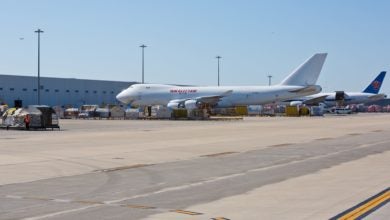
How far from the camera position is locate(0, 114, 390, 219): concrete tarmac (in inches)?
415

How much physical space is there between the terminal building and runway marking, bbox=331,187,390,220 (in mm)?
86690

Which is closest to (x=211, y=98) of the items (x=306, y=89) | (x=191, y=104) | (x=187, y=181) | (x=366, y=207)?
(x=191, y=104)

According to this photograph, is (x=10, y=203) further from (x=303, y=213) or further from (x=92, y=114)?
(x=92, y=114)

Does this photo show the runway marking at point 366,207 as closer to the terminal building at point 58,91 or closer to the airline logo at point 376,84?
the terminal building at point 58,91

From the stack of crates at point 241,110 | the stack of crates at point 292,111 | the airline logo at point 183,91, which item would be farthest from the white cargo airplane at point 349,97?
the airline logo at point 183,91

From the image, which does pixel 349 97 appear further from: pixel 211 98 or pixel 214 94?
pixel 211 98

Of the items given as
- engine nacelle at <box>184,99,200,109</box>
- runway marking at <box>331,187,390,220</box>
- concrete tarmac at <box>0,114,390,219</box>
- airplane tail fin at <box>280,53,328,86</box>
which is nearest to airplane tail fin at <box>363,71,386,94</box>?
airplane tail fin at <box>280,53,328,86</box>

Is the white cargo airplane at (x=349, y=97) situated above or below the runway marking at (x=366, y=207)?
above

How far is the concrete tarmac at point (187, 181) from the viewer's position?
10.5 metres

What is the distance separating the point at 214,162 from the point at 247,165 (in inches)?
53.8

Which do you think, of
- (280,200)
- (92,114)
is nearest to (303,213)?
(280,200)

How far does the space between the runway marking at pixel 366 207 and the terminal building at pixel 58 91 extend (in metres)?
86.7

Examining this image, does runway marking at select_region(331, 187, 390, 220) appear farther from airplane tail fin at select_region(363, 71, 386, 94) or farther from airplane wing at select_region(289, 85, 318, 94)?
airplane tail fin at select_region(363, 71, 386, 94)

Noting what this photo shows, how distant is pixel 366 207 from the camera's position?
10734mm
